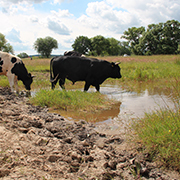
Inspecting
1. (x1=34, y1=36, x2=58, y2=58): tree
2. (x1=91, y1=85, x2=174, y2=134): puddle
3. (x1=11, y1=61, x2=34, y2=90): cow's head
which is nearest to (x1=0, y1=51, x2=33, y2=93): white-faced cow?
(x1=11, y1=61, x2=34, y2=90): cow's head

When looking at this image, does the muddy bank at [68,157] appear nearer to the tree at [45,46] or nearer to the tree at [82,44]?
the tree at [82,44]

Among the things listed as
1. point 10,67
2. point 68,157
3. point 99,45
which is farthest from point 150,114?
point 99,45

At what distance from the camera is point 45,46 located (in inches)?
3457

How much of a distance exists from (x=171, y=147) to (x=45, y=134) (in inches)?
91.5

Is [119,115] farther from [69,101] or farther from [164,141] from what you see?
[164,141]

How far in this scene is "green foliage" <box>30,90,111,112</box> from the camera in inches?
255

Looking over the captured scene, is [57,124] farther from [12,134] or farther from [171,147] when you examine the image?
[171,147]

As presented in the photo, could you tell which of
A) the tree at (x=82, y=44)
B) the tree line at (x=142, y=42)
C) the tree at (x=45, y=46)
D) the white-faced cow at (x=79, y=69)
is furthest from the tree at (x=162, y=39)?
the white-faced cow at (x=79, y=69)

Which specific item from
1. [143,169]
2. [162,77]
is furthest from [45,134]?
[162,77]

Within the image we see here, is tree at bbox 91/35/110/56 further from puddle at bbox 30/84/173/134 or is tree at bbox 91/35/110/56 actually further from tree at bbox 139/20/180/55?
puddle at bbox 30/84/173/134

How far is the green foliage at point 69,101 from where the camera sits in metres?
6.46

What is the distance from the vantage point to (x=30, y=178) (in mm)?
2332

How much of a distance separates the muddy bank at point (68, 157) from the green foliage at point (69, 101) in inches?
94.5

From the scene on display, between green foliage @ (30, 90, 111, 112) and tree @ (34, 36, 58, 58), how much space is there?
84.7 meters
